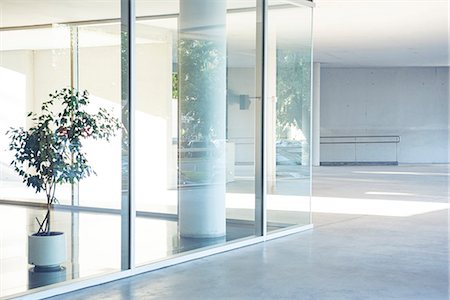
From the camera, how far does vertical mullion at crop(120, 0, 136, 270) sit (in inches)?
227

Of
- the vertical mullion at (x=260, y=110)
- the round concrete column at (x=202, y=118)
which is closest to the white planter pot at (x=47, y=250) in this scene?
the round concrete column at (x=202, y=118)

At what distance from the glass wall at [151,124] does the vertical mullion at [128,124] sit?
0.01 meters

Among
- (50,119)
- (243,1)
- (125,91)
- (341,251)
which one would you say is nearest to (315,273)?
(341,251)

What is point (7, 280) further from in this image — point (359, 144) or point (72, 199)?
point (359, 144)

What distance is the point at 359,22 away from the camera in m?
12.9

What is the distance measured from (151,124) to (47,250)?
1.70 m

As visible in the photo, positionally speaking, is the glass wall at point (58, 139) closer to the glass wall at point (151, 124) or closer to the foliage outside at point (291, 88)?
the glass wall at point (151, 124)

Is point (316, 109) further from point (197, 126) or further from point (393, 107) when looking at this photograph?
point (197, 126)

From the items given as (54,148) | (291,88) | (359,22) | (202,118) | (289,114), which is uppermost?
(359,22)

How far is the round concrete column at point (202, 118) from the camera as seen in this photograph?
7203 millimetres

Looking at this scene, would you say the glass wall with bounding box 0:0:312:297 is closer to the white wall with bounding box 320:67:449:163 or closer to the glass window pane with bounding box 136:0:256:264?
the glass window pane with bounding box 136:0:256:264

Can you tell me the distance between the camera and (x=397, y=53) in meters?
18.9

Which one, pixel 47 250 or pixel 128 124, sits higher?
pixel 128 124

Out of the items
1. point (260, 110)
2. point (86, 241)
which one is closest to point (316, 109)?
point (260, 110)
